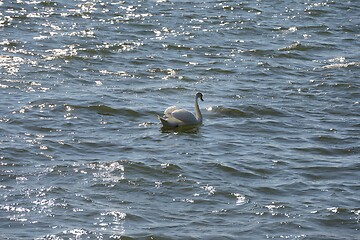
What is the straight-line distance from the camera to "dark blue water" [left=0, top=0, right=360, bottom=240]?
1230 cm

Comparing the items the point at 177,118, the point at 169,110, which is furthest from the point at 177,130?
the point at 169,110

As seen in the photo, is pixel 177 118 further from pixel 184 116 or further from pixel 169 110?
pixel 169 110

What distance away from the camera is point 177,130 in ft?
55.1

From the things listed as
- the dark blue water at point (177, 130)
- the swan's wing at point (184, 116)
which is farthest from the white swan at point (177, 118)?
the dark blue water at point (177, 130)

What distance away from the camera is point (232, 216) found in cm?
1241

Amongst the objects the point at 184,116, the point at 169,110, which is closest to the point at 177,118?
the point at 184,116

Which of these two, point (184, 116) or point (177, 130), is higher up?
point (184, 116)

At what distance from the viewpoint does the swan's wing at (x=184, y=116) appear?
54.5 feet

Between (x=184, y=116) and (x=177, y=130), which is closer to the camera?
(x=184, y=116)

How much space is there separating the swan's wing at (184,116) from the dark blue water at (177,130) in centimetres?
18

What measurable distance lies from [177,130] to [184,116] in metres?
0.31

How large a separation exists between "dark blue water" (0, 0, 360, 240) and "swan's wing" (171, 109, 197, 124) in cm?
18

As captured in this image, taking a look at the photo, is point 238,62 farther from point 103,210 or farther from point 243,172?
point 103,210

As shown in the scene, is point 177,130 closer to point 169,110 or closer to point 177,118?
point 177,118
